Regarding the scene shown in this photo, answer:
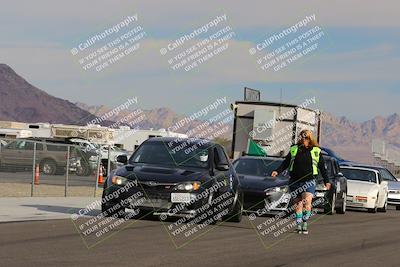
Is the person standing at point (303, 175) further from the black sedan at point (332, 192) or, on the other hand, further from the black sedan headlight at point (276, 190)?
the black sedan at point (332, 192)

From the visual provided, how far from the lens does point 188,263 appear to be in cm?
1109

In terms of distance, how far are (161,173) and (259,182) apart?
14.1ft

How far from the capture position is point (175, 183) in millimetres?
16703

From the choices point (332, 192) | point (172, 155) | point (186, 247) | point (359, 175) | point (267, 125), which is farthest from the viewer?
point (267, 125)

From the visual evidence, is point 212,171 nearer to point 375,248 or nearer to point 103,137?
point 375,248

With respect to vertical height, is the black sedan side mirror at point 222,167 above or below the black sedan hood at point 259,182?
above

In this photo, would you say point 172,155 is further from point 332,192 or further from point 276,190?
point 332,192

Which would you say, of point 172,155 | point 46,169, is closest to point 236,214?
point 172,155

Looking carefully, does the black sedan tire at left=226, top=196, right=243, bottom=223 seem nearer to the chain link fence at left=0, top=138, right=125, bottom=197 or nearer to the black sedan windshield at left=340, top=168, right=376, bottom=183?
the chain link fence at left=0, top=138, right=125, bottom=197

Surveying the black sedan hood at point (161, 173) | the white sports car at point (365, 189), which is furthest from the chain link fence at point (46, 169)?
the black sedan hood at point (161, 173)

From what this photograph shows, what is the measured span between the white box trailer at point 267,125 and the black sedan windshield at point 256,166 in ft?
36.2

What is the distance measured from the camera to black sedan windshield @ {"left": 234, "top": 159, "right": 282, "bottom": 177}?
72.8 feet

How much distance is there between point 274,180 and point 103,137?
36.2m

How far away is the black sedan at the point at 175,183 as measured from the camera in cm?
1662
